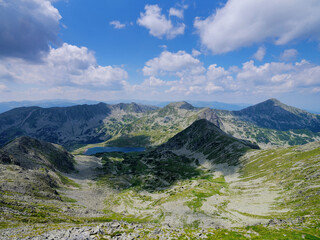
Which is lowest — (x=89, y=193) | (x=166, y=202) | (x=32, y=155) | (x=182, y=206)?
(x=89, y=193)

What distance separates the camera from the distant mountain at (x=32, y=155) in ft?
373

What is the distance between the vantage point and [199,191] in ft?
315

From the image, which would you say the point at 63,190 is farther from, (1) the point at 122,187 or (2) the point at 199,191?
(2) the point at 199,191

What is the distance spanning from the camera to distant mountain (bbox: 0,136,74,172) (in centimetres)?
11371

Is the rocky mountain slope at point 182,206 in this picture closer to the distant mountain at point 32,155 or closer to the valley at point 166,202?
the valley at point 166,202

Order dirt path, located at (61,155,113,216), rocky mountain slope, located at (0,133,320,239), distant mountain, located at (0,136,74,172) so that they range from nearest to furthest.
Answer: rocky mountain slope, located at (0,133,320,239)
dirt path, located at (61,155,113,216)
distant mountain, located at (0,136,74,172)

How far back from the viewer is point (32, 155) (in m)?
137

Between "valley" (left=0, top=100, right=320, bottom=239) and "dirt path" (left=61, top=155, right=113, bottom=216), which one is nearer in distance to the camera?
"valley" (left=0, top=100, right=320, bottom=239)

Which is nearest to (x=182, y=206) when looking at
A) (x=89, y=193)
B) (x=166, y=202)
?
(x=166, y=202)

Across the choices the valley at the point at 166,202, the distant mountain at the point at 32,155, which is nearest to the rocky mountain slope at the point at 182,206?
the valley at the point at 166,202

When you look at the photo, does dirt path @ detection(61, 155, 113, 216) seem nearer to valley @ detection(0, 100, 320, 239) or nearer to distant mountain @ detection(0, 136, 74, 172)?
valley @ detection(0, 100, 320, 239)

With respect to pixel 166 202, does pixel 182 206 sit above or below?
above

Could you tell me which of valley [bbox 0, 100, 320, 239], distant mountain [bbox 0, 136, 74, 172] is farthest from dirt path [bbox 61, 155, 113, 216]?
distant mountain [bbox 0, 136, 74, 172]

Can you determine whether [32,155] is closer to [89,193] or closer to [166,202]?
[89,193]
